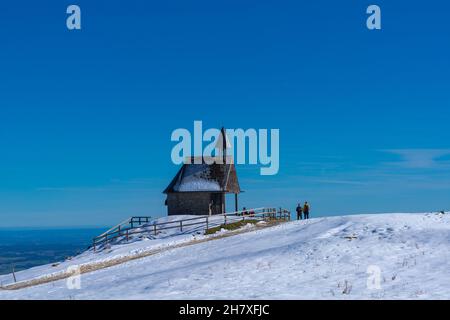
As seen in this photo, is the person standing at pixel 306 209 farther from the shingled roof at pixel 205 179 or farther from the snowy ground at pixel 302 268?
the snowy ground at pixel 302 268

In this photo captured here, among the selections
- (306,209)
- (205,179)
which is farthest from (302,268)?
(205,179)

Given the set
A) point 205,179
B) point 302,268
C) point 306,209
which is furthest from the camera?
point 205,179

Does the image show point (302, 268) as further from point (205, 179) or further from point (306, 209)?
point (205, 179)

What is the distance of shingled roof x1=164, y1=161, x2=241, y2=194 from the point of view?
53.9 metres

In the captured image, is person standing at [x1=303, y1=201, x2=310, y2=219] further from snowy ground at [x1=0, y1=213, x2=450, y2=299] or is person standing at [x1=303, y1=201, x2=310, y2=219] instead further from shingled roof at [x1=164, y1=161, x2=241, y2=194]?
snowy ground at [x1=0, y1=213, x2=450, y2=299]

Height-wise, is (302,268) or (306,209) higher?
(306,209)

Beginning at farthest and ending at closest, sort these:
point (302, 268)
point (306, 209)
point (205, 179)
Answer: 1. point (205, 179)
2. point (306, 209)
3. point (302, 268)

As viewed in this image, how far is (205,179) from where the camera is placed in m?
54.8

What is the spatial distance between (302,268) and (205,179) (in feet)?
114

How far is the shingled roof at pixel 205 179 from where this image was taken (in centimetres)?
5391

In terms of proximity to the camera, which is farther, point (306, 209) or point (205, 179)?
point (205, 179)

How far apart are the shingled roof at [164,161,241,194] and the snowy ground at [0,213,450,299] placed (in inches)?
901

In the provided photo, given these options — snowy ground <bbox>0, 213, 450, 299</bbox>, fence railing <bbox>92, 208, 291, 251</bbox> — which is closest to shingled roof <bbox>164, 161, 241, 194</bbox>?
fence railing <bbox>92, 208, 291, 251</bbox>
